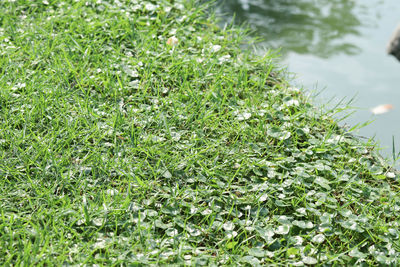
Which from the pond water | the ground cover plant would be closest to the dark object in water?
the pond water

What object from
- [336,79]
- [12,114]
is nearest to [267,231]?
[12,114]

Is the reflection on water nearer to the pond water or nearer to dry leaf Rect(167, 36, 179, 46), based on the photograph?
the pond water

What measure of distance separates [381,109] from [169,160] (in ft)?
5.64

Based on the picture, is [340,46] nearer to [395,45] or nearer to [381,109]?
[395,45]

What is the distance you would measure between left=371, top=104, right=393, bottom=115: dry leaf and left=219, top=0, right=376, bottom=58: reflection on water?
0.74 metres

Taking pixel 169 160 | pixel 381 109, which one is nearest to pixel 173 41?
pixel 169 160

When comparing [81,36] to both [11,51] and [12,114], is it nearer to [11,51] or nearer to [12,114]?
[11,51]

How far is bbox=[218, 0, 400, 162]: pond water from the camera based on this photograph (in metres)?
3.15

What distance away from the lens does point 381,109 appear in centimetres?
316

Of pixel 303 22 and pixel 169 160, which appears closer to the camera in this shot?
pixel 169 160

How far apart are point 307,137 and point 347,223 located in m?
0.63

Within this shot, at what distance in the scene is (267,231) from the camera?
1.97 metres

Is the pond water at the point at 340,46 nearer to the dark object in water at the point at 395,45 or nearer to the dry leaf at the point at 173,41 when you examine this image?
the dark object in water at the point at 395,45

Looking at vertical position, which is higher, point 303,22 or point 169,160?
point 303,22
